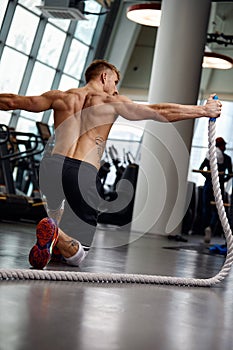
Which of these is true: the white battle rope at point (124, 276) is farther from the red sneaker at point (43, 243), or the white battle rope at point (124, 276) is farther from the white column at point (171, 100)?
the white column at point (171, 100)

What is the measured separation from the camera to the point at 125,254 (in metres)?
6.00

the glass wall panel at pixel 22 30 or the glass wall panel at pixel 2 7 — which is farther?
the glass wall panel at pixel 22 30

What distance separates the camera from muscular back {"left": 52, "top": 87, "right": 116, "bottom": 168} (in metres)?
4.37

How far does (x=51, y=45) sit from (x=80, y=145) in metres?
12.1

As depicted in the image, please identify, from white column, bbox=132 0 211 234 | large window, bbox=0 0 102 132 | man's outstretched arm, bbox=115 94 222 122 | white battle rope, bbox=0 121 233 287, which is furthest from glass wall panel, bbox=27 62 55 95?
white battle rope, bbox=0 121 233 287

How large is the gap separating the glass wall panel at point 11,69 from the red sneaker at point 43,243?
11047mm

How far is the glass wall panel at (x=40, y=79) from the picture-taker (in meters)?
15.7

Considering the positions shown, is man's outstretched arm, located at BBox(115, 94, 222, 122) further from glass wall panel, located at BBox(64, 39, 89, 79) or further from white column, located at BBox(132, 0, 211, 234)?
glass wall panel, located at BBox(64, 39, 89, 79)

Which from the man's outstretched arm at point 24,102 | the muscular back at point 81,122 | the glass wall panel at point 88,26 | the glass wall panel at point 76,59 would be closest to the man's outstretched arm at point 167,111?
the muscular back at point 81,122

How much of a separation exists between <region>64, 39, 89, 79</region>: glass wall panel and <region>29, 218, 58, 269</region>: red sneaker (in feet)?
43.8

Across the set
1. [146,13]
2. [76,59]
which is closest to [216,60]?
[146,13]

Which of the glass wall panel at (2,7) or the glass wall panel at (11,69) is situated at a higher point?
the glass wall panel at (2,7)

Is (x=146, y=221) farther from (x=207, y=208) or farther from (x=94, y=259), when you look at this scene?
(x=94, y=259)

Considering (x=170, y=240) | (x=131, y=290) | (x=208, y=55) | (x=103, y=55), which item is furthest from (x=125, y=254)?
(x=103, y=55)
